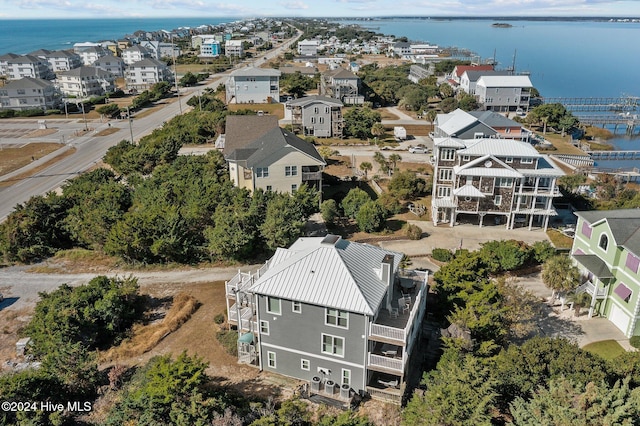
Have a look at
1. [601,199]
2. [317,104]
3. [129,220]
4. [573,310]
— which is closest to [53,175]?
[129,220]

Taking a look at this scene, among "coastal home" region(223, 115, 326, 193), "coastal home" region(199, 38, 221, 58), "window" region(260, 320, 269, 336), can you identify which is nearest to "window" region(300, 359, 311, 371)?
"window" region(260, 320, 269, 336)

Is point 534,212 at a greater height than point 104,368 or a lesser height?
greater

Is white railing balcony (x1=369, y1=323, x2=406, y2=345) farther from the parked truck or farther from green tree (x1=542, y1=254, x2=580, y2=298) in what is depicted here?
the parked truck

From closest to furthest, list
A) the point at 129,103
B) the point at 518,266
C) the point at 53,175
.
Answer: the point at 518,266 → the point at 53,175 → the point at 129,103

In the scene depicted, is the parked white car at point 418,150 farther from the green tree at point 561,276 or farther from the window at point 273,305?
the window at point 273,305

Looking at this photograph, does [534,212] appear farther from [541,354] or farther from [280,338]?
[280,338]

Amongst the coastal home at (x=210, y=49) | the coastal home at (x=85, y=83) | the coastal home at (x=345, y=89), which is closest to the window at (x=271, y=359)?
the coastal home at (x=345, y=89)

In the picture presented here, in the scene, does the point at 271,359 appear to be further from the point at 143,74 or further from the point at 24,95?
the point at 143,74
